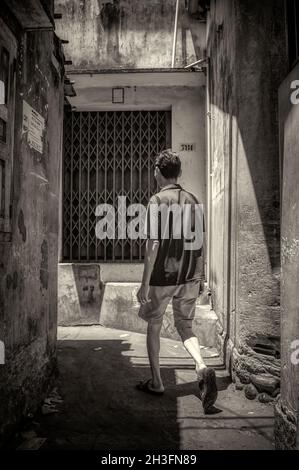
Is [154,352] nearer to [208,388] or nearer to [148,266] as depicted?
[208,388]

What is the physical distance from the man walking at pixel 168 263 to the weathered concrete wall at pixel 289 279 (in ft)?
3.93

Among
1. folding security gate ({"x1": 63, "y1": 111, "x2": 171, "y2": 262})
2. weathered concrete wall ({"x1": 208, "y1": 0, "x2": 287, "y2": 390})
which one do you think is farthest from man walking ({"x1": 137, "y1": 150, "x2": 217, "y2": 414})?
folding security gate ({"x1": 63, "y1": 111, "x2": 171, "y2": 262})

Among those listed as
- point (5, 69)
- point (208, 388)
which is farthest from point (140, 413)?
point (5, 69)

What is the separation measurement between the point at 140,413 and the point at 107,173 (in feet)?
16.6

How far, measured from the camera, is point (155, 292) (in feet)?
13.0

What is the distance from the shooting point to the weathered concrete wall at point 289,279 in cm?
249

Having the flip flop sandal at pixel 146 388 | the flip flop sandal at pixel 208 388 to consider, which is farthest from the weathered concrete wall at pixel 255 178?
the flip flop sandal at pixel 146 388

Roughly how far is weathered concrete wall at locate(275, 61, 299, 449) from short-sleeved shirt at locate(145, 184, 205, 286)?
4.33 feet

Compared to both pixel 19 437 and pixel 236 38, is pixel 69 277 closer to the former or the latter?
pixel 19 437

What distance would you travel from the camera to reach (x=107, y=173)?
764cm

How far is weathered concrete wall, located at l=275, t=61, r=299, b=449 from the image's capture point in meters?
2.49

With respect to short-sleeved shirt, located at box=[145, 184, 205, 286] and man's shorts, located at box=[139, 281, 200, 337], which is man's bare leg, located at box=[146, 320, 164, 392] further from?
short-sleeved shirt, located at box=[145, 184, 205, 286]

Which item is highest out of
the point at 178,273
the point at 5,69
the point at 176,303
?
the point at 5,69

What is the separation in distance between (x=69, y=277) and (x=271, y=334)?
168 inches
